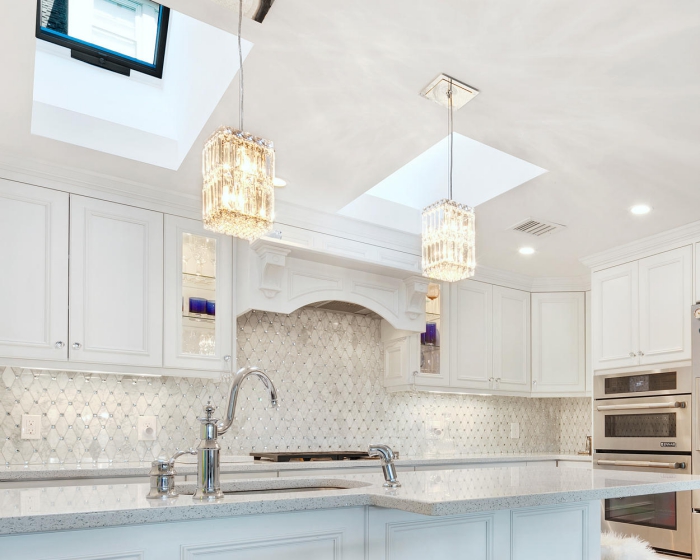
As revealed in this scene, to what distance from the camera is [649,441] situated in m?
4.09

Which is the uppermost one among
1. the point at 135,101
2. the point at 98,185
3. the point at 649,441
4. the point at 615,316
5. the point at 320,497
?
the point at 135,101

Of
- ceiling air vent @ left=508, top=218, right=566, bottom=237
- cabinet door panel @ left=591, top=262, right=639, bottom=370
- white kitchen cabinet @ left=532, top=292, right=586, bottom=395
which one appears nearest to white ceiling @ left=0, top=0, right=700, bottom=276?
ceiling air vent @ left=508, top=218, right=566, bottom=237

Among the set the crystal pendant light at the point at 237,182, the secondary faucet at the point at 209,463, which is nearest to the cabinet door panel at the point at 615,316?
the crystal pendant light at the point at 237,182

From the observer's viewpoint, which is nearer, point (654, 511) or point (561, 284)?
point (654, 511)

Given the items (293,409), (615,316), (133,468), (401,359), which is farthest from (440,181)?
(133,468)

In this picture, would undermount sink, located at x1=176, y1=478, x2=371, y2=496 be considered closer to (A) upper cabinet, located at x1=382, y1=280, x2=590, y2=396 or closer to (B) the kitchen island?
(B) the kitchen island

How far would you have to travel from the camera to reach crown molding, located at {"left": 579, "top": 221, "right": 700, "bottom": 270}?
4035 mm

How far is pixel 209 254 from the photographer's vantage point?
373 centimetres

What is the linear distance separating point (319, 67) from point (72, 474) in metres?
2.14

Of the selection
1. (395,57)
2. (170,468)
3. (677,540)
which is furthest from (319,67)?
(677,540)

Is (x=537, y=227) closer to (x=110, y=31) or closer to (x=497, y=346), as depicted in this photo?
(x=497, y=346)

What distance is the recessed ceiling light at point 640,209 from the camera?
370 cm

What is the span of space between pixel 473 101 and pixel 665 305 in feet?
7.88

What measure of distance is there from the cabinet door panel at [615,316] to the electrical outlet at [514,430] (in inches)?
46.5
